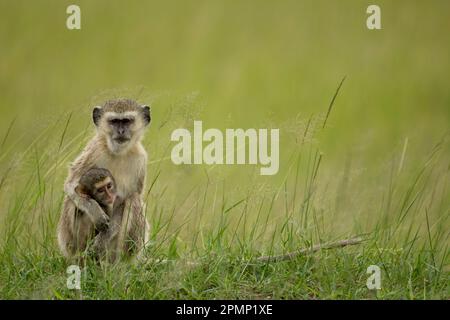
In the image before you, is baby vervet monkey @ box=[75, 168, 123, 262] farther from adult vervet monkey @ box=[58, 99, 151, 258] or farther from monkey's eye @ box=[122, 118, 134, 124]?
monkey's eye @ box=[122, 118, 134, 124]

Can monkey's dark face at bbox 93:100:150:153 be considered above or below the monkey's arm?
above

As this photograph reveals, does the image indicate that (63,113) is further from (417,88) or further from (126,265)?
(417,88)

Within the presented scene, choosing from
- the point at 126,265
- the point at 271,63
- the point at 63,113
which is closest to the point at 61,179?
the point at 63,113

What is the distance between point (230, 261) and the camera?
11.2m

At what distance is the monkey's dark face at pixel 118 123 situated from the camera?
11.8 m

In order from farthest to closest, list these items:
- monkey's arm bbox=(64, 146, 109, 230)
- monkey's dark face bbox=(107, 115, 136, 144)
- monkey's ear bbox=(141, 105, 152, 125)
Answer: monkey's ear bbox=(141, 105, 152, 125), monkey's dark face bbox=(107, 115, 136, 144), monkey's arm bbox=(64, 146, 109, 230)

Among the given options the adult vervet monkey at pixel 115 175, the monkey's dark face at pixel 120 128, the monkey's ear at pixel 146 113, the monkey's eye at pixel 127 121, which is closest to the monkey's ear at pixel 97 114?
the adult vervet monkey at pixel 115 175

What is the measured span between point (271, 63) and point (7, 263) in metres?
18.7

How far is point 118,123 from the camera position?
11.8m

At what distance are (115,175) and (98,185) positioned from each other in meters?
0.37

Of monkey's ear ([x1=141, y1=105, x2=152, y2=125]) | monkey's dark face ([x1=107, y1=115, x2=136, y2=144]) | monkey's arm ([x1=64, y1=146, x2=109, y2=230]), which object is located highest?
monkey's ear ([x1=141, y1=105, x2=152, y2=125])

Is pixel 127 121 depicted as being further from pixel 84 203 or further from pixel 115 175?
pixel 84 203

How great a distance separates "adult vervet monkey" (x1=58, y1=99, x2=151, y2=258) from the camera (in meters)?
11.5

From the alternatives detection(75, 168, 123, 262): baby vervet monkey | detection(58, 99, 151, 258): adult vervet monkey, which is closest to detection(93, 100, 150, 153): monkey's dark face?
detection(58, 99, 151, 258): adult vervet monkey
